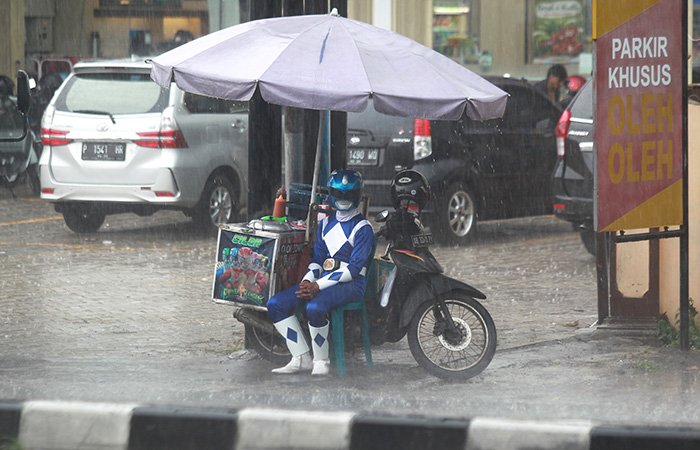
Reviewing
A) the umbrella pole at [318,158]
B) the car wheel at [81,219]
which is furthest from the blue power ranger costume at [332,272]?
the car wheel at [81,219]

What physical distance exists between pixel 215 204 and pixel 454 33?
42.0 feet

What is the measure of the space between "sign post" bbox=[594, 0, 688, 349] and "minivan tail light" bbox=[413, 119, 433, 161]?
5053mm

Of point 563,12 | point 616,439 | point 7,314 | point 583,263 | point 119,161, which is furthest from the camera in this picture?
point 563,12

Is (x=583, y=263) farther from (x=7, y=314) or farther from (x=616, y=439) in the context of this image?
(x=616, y=439)

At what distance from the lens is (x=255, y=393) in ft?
19.6

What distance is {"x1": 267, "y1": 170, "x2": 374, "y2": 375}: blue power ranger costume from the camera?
6.21m

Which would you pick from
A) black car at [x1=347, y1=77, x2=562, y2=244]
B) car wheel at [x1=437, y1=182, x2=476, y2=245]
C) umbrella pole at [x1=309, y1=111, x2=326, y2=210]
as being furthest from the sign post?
car wheel at [x1=437, y1=182, x2=476, y2=245]

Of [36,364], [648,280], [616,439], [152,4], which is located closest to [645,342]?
[648,280]

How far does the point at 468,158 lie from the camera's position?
476 inches

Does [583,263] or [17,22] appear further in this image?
[17,22]

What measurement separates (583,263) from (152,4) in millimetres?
18914

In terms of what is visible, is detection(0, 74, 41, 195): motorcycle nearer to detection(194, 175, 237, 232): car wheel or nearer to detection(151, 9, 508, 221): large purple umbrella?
detection(194, 175, 237, 232): car wheel

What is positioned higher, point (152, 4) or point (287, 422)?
point (152, 4)

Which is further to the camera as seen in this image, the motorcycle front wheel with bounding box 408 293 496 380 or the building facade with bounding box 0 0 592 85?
Answer: the building facade with bounding box 0 0 592 85
